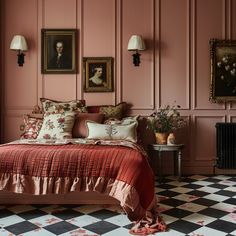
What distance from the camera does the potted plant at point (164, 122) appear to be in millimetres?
4574

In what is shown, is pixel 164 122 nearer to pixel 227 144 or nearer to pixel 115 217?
pixel 227 144

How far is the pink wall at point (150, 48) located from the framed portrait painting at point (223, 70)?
0.10 meters

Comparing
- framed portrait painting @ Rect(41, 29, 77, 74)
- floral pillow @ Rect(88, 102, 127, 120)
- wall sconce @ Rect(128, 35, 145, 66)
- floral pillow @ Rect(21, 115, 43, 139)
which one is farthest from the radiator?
floral pillow @ Rect(21, 115, 43, 139)

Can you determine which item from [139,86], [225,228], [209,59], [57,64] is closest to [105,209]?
[225,228]

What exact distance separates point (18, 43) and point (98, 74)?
1294mm

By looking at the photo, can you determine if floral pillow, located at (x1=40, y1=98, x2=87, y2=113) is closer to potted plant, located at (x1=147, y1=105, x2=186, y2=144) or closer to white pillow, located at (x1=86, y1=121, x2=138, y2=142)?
white pillow, located at (x1=86, y1=121, x2=138, y2=142)

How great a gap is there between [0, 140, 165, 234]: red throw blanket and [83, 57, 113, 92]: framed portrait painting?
6.66 feet

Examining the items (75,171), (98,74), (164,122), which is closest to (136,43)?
(98,74)

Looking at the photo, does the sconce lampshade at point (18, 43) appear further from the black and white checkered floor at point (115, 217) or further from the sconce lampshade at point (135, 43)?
the black and white checkered floor at point (115, 217)

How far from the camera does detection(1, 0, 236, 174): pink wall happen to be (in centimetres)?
490

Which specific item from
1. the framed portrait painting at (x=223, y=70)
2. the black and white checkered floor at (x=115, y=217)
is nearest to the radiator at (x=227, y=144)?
the framed portrait painting at (x=223, y=70)

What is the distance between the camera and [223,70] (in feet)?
15.9

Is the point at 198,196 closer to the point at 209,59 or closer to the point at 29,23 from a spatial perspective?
the point at 209,59

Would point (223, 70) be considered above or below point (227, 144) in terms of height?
above
